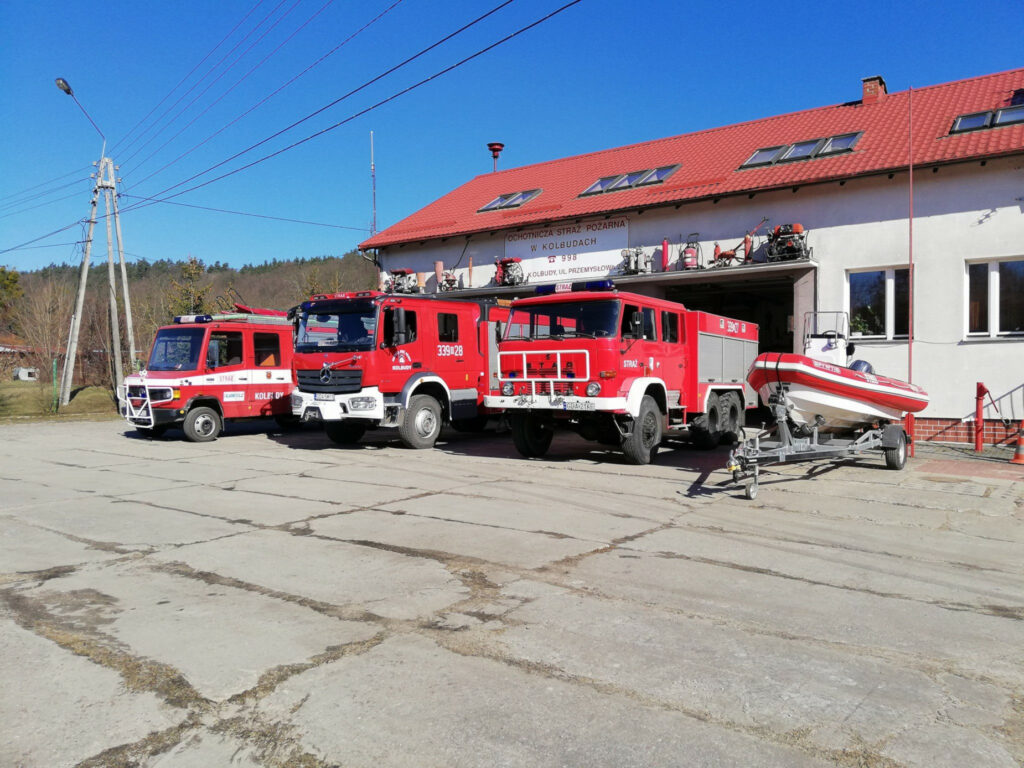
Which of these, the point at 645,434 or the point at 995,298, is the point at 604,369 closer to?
the point at 645,434

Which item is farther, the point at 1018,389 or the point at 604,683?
the point at 1018,389

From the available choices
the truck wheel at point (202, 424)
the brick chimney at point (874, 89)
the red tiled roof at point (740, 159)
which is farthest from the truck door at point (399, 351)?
the brick chimney at point (874, 89)

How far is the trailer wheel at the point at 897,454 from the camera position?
35.0 ft

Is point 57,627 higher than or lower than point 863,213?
lower

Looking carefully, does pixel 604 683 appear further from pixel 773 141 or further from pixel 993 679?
pixel 773 141

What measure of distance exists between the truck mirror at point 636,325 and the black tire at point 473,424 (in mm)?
5313

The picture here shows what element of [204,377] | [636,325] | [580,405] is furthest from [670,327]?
[204,377]

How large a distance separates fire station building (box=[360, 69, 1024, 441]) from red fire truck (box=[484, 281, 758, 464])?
4448 millimetres

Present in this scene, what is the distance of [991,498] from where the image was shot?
884 cm

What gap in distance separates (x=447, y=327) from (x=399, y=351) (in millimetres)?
1502

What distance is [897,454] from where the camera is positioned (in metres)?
10.7

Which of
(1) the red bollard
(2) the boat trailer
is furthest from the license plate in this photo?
(1) the red bollard

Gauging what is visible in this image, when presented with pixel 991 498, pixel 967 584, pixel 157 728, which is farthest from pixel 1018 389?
pixel 157 728

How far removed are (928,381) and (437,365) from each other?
384 inches
